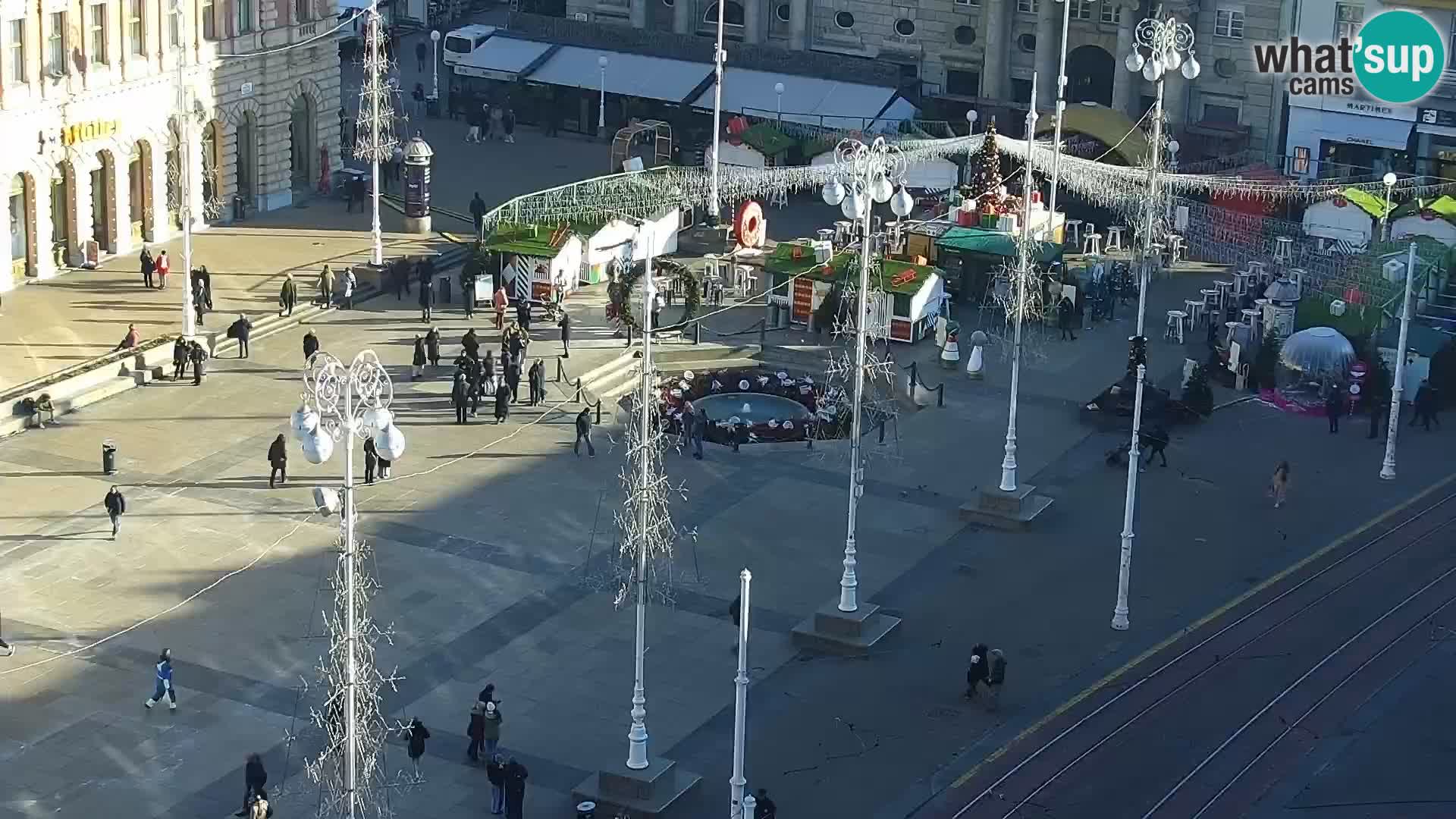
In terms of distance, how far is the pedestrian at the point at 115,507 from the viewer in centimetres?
5534

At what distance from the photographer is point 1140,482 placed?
62.6m

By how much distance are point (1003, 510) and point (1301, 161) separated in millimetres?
33812

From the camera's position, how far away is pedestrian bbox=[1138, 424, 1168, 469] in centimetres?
6322

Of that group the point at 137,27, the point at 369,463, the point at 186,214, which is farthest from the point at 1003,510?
the point at 137,27

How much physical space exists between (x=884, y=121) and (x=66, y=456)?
1554 inches

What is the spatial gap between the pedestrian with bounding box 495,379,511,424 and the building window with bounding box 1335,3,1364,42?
3714 centimetres

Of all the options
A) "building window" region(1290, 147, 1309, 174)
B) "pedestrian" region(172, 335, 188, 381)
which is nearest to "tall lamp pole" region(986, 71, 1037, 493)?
"pedestrian" region(172, 335, 188, 381)

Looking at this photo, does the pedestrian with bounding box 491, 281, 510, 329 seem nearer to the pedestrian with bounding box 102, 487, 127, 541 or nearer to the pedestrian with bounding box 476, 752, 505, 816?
the pedestrian with bounding box 102, 487, 127, 541

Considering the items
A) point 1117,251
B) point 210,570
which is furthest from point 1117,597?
point 1117,251

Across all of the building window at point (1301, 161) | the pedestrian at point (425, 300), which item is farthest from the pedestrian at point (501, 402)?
the building window at point (1301, 161)

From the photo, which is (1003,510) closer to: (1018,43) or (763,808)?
(763,808)

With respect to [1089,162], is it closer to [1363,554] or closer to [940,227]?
[940,227]

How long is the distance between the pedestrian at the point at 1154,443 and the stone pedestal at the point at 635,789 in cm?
2173

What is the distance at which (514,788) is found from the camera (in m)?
43.2
